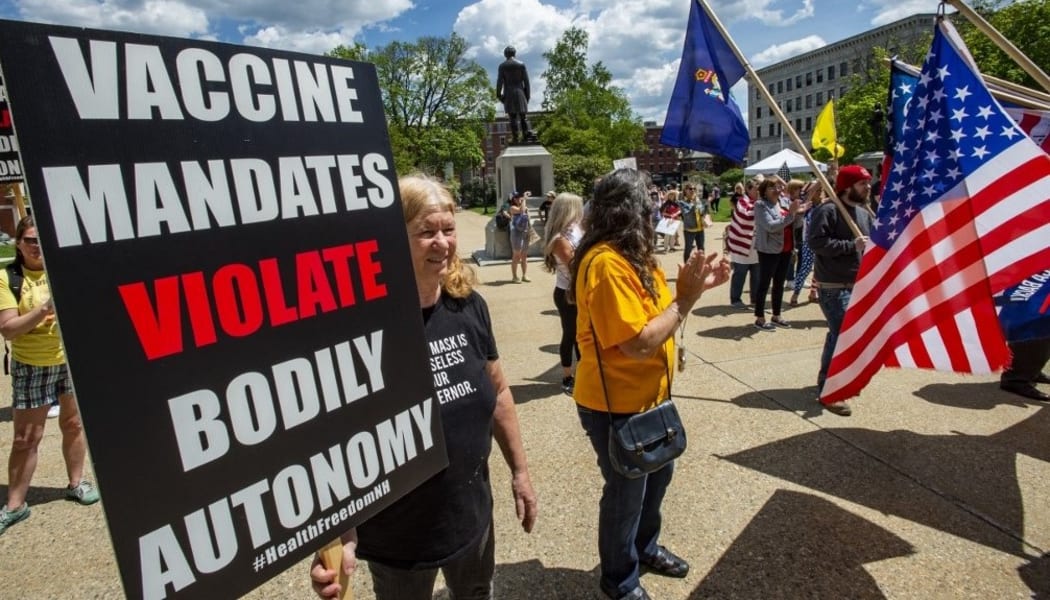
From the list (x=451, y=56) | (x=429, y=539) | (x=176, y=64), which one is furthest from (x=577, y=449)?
(x=451, y=56)

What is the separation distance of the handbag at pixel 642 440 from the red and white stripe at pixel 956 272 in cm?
131

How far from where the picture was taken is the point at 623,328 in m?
2.08

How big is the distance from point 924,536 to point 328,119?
134 inches

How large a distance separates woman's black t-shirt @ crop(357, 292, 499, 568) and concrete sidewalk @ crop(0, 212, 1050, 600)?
45.2 inches

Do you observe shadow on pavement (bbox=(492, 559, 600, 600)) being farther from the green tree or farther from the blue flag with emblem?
the green tree

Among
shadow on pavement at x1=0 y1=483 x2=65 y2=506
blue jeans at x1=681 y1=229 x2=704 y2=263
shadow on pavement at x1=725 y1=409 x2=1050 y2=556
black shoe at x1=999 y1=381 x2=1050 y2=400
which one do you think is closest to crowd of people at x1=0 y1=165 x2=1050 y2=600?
shadow on pavement at x1=0 y1=483 x2=65 y2=506

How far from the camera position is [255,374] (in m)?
1.13

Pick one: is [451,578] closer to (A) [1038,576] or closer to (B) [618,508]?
(B) [618,508]

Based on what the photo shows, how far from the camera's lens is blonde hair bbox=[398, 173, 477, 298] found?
70.2 inches

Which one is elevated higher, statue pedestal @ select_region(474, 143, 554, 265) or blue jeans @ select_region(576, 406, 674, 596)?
statue pedestal @ select_region(474, 143, 554, 265)

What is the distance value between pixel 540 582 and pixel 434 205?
1.93 meters

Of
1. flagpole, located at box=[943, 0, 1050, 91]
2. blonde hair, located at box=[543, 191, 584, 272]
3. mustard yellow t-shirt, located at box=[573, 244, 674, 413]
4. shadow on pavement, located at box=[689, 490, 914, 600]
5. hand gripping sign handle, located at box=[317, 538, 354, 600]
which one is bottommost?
shadow on pavement, located at box=[689, 490, 914, 600]

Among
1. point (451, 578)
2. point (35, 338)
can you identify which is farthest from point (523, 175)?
point (451, 578)

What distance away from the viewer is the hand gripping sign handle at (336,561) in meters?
1.36
